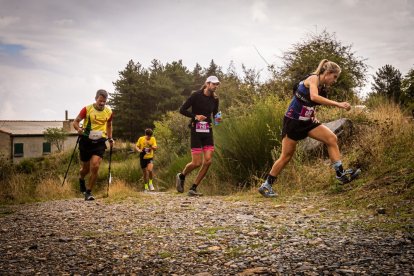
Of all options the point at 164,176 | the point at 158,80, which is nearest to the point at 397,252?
the point at 164,176

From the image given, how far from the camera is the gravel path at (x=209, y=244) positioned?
102 inches

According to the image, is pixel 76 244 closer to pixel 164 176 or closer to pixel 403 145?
pixel 403 145

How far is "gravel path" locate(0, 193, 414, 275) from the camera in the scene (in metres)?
2.59

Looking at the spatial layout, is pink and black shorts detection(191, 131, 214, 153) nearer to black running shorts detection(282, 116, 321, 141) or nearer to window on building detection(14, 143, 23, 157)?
black running shorts detection(282, 116, 321, 141)

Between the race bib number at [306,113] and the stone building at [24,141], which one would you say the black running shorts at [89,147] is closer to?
the race bib number at [306,113]

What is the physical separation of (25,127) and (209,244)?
2291 inches

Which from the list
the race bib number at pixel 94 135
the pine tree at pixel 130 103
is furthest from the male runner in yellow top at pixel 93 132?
the pine tree at pixel 130 103

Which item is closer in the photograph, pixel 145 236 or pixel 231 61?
pixel 145 236

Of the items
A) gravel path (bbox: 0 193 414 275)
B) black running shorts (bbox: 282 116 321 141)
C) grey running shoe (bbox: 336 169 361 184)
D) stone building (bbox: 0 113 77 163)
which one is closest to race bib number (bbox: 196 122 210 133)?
black running shorts (bbox: 282 116 321 141)

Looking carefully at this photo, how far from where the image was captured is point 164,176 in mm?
14992

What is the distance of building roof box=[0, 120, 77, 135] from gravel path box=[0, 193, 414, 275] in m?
50.8

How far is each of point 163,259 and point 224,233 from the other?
91cm

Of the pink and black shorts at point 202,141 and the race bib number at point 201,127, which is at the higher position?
the race bib number at point 201,127

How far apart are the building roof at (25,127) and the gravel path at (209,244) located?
2000 inches
